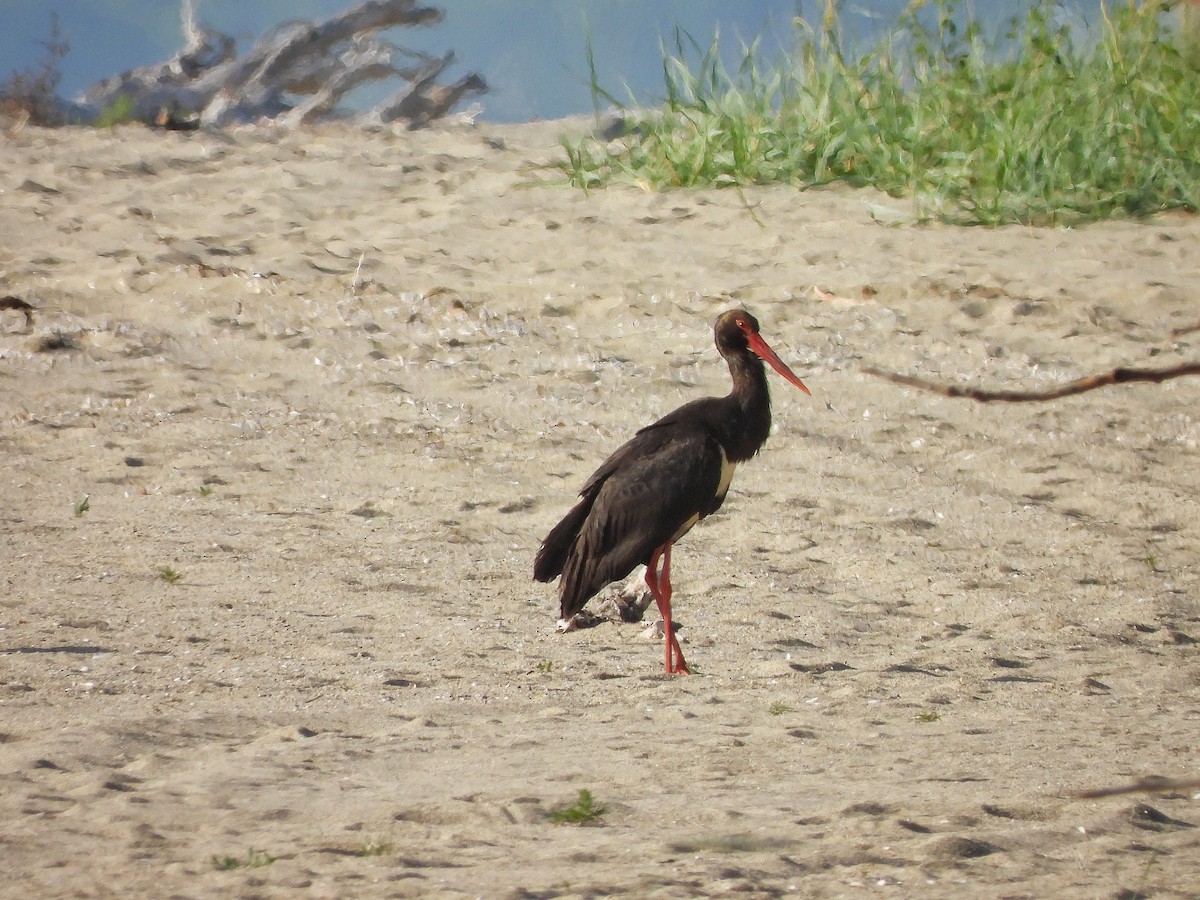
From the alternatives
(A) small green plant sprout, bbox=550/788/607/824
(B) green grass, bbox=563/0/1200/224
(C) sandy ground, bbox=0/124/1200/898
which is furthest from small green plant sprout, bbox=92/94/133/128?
(A) small green plant sprout, bbox=550/788/607/824

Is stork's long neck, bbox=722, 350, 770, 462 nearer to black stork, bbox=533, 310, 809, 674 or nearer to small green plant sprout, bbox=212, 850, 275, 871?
black stork, bbox=533, 310, 809, 674

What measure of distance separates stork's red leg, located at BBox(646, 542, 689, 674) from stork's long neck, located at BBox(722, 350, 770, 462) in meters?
0.46

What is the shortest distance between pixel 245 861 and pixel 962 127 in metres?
8.52

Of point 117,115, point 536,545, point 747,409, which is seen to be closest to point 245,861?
point 747,409

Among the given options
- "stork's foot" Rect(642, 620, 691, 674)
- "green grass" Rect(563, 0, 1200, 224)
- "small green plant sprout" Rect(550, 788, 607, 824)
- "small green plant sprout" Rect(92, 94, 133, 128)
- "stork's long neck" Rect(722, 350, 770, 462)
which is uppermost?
"small green plant sprout" Rect(92, 94, 133, 128)

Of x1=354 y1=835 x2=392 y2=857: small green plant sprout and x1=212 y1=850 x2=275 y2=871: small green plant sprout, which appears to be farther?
x1=354 y1=835 x2=392 y2=857: small green plant sprout

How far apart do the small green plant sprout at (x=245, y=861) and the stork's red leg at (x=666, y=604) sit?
76.1 inches

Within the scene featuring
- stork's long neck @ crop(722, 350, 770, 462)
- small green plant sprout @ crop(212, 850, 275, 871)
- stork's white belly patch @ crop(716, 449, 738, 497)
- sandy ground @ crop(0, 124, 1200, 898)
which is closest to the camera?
small green plant sprout @ crop(212, 850, 275, 871)

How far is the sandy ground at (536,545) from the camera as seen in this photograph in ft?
10.6

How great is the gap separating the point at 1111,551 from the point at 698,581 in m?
1.64

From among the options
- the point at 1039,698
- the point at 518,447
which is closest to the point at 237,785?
the point at 1039,698

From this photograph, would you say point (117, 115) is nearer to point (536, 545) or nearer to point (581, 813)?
point (536, 545)

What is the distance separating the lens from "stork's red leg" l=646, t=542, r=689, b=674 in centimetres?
477

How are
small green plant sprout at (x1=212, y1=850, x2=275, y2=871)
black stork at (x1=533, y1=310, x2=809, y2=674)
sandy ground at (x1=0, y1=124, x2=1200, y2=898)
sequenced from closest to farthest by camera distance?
1. small green plant sprout at (x1=212, y1=850, x2=275, y2=871)
2. sandy ground at (x1=0, y1=124, x2=1200, y2=898)
3. black stork at (x1=533, y1=310, x2=809, y2=674)
